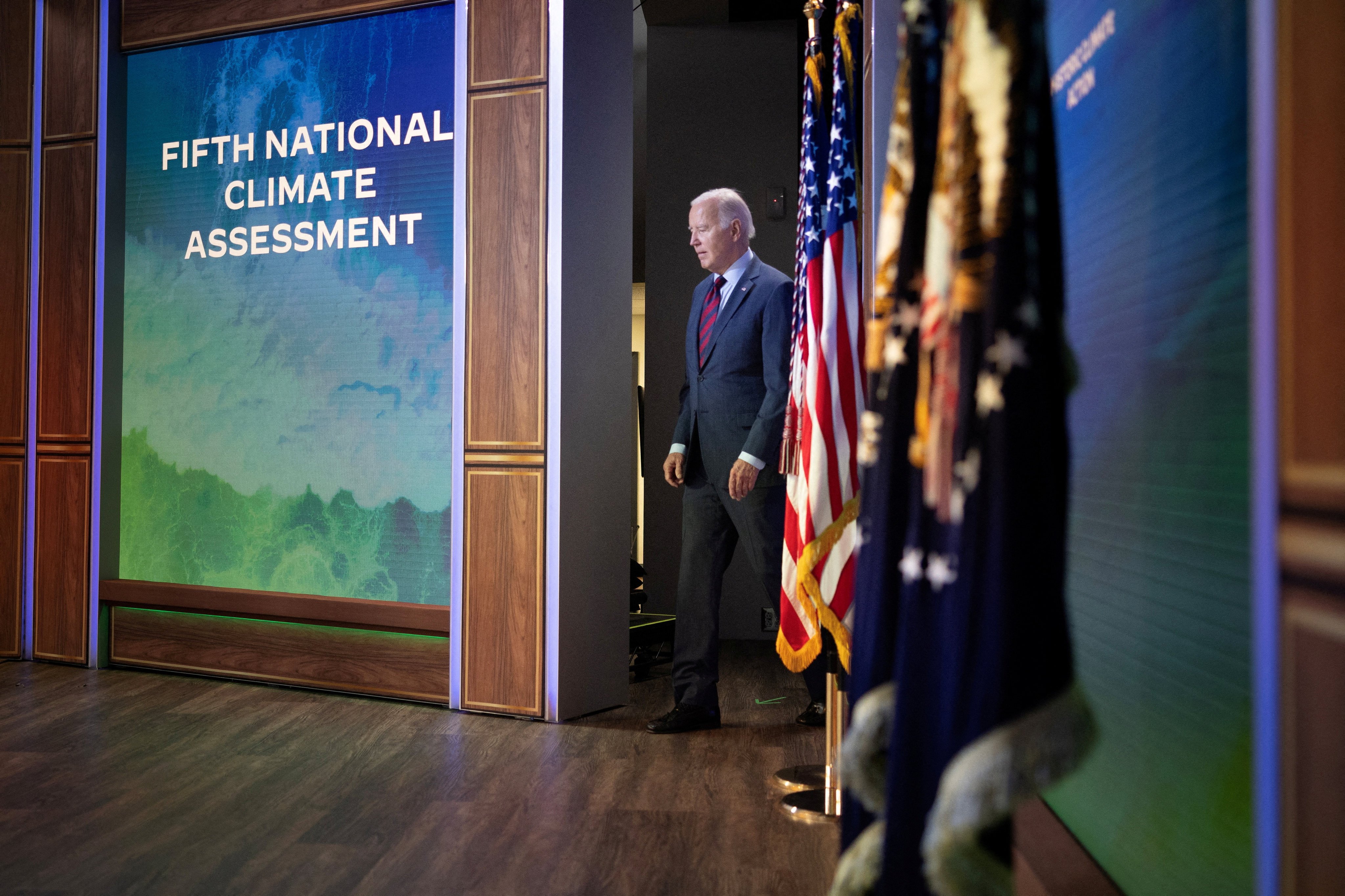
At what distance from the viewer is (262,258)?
3814 mm

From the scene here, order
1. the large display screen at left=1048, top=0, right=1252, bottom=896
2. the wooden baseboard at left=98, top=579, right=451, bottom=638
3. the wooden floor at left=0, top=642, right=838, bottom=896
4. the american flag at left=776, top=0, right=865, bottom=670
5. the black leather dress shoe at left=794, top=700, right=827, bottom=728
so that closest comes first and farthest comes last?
the large display screen at left=1048, top=0, right=1252, bottom=896
the wooden floor at left=0, top=642, right=838, bottom=896
the american flag at left=776, top=0, right=865, bottom=670
the black leather dress shoe at left=794, top=700, right=827, bottom=728
the wooden baseboard at left=98, top=579, right=451, bottom=638

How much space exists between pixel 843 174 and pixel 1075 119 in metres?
0.71

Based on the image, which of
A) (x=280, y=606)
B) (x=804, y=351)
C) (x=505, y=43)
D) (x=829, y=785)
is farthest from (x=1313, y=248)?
(x=280, y=606)

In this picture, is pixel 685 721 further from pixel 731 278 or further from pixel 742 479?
pixel 731 278

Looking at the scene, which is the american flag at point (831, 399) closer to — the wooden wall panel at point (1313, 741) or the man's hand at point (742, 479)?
the man's hand at point (742, 479)

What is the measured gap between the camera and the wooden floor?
6.31ft

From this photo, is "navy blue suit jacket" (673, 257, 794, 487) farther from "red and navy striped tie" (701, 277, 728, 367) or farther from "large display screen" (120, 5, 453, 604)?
"large display screen" (120, 5, 453, 604)

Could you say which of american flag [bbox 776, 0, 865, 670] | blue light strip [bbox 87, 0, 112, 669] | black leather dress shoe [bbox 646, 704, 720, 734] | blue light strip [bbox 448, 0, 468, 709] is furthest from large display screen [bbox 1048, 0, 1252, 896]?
blue light strip [bbox 87, 0, 112, 669]

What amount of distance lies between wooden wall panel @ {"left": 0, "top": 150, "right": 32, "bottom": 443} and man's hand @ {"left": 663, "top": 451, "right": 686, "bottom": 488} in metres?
2.91

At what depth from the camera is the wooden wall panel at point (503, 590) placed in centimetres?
326

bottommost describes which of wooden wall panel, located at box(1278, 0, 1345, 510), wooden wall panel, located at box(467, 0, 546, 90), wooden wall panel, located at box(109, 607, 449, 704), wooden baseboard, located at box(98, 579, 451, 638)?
wooden wall panel, located at box(109, 607, 449, 704)

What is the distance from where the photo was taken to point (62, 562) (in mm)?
4059

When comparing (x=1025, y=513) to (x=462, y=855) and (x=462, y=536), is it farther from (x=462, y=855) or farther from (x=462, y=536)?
(x=462, y=536)

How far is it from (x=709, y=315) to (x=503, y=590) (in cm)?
119
